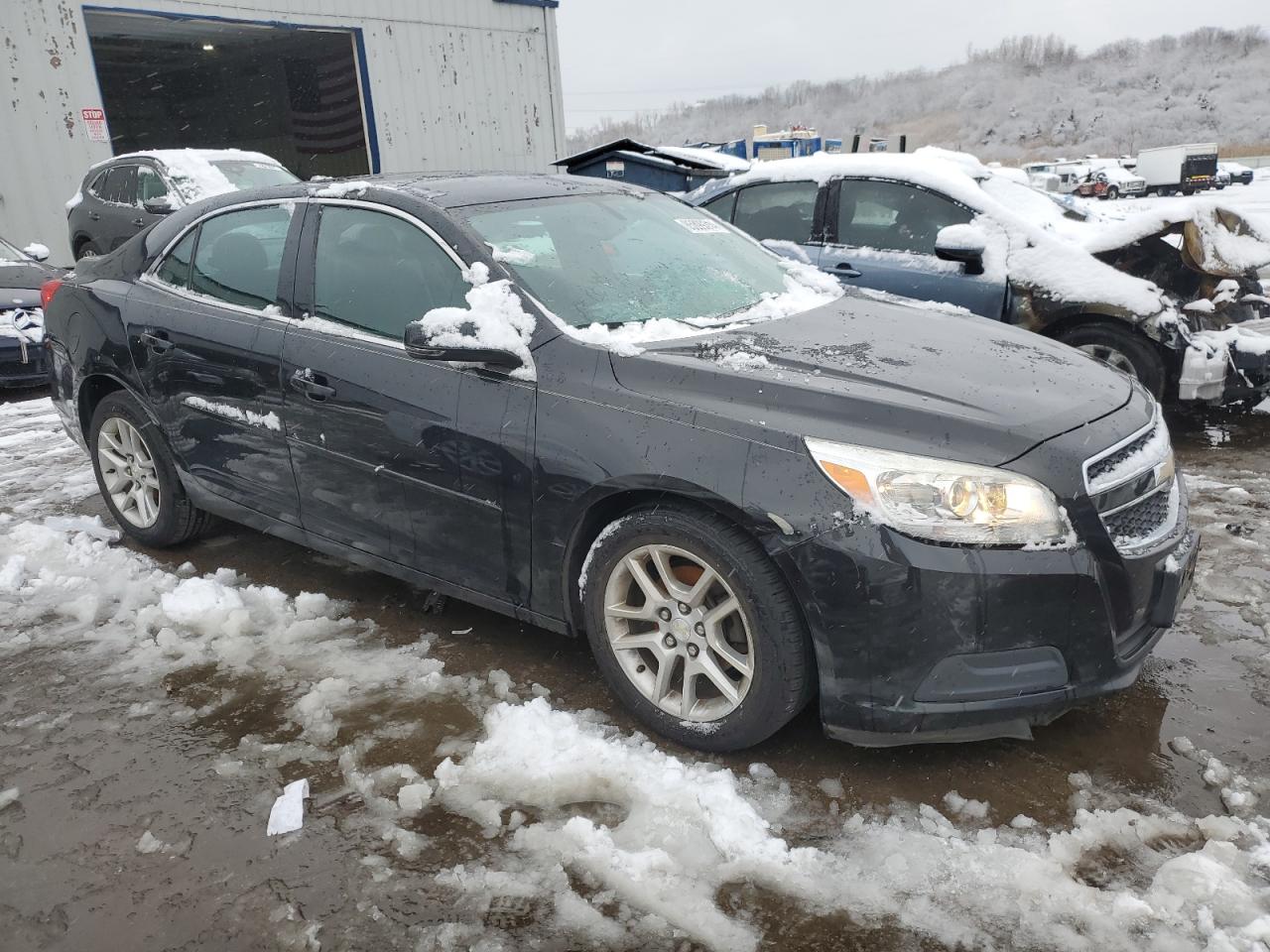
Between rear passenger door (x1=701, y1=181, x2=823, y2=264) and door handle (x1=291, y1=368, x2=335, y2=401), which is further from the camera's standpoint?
rear passenger door (x1=701, y1=181, x2=823, y2=264)

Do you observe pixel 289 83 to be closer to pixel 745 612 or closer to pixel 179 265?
pixel 179 265

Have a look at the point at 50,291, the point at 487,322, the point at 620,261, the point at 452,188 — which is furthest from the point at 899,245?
the point at 50,291

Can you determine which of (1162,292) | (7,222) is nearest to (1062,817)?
(1162,292)

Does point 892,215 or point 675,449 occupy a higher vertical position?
point 892,215

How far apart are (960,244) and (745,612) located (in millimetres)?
3493

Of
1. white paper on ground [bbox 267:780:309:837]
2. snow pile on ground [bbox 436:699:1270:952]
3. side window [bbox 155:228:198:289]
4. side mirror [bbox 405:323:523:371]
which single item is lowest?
snow pile on ground [bbox 436:699:1270:952]

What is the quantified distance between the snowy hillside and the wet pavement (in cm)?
7423

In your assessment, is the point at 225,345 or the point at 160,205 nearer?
the point at 225,345

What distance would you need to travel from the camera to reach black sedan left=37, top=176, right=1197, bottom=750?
2.35m

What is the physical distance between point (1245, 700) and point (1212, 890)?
3.19ft

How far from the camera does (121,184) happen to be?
10531mm

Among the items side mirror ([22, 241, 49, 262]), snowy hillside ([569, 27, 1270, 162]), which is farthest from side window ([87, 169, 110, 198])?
snowy hillside ([569, 27, 1270, 162])

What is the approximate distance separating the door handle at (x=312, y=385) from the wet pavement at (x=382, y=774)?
0.91m

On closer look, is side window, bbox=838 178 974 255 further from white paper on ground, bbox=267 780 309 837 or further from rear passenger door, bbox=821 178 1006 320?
white paper on ground, bbox=267 780 309 837
